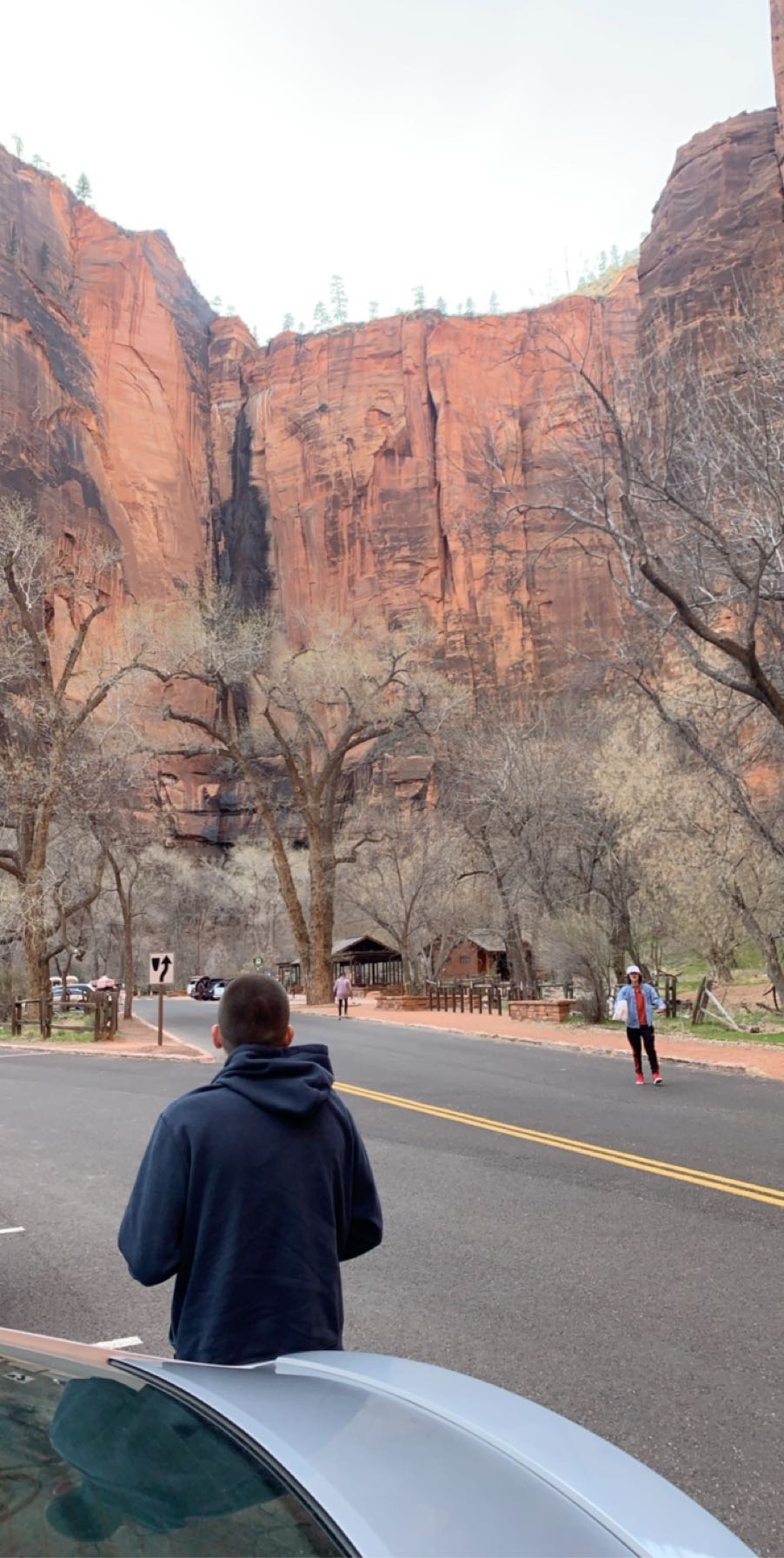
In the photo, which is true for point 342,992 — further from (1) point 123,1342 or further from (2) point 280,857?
(1) point 123,1342

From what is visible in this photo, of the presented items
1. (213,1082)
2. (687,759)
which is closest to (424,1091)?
(213,1082)

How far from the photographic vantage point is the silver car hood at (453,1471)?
1265 millimetres

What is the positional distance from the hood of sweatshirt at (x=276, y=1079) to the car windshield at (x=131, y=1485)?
81 cm

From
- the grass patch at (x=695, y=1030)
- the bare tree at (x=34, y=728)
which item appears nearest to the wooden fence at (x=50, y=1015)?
the bare tree at (x=34, y=728)

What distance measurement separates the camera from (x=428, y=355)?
265 ft

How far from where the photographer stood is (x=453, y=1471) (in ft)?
4.66

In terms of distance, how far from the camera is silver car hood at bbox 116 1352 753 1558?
1.26 m

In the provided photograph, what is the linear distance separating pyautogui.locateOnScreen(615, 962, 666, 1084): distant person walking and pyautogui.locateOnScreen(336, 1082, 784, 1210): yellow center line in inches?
121

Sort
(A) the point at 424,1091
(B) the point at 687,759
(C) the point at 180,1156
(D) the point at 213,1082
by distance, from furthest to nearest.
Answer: (B) the point at 687,759 → (A) the point at 424,1091 → (D) the point at 213,1082 → (C) the point at 180,1156

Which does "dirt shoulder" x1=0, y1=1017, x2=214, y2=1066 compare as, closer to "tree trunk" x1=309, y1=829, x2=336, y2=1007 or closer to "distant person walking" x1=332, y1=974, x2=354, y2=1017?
"distant person walking" x1=332, y1=974, x2=354, y2=1017

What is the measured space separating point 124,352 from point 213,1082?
90.9m

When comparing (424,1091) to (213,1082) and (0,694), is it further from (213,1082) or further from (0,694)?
(0,694)

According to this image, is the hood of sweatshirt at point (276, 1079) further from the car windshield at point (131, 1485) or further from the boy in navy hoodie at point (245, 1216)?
the car windshield at point (131, 1485)

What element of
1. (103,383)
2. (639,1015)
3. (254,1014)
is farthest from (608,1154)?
(103,383)
